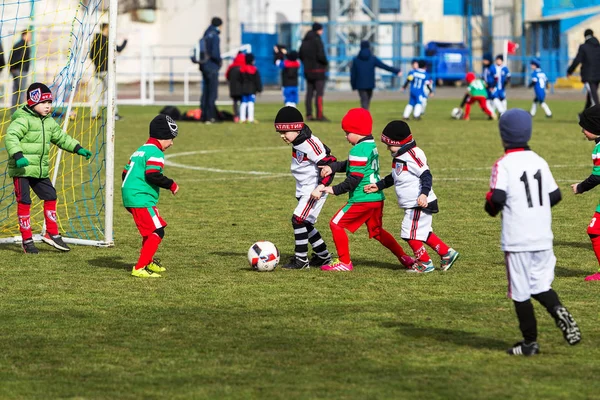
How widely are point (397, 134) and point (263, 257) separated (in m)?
1.57

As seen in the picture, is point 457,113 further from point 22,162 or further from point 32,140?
point 22,162

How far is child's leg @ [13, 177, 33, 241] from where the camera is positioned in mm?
10906

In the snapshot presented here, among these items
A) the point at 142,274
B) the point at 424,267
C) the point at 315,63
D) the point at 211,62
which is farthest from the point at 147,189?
the point at 315,63

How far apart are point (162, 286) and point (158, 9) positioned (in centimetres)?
4440

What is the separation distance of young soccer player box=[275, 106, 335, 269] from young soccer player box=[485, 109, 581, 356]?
323 centimetres

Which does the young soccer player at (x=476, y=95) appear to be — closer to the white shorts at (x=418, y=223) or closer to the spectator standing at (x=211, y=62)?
the spectator standing at (x=211, y=62)

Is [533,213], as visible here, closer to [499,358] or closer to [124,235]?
[499,358]

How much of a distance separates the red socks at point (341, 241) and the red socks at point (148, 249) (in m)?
1.50

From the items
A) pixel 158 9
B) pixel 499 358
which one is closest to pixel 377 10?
pixel 158 9

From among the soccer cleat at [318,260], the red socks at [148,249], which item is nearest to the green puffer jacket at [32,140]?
the red socks at [148,249]

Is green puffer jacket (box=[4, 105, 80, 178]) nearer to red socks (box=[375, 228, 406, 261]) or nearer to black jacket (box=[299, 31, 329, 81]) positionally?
red socks (box=[375, 228, 406, 261])

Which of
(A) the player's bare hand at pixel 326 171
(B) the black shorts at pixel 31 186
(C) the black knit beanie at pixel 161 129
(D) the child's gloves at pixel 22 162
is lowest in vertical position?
(B) the black shorts at pixel 31 186

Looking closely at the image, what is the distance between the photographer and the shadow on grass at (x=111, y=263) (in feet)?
33.3

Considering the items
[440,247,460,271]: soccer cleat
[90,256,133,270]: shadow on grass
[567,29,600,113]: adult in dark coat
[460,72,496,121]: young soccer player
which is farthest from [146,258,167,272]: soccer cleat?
[460,72,496,121]: young soccer player
